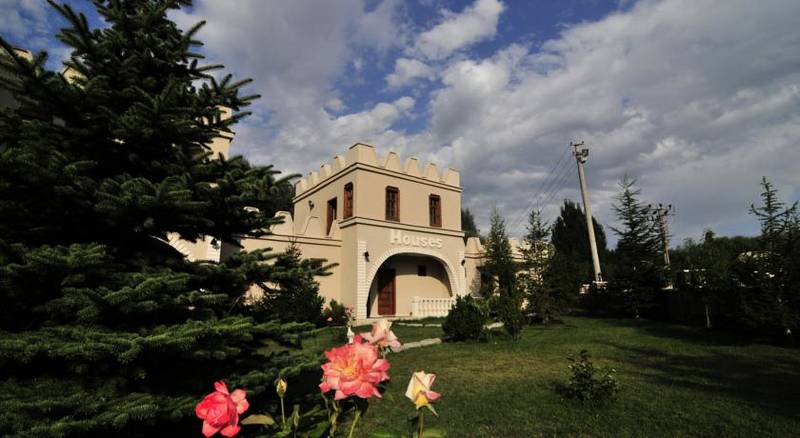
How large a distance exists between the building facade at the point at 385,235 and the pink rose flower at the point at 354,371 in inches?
535

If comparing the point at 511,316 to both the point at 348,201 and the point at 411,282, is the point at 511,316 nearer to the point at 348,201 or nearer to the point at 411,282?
the point at 411,282

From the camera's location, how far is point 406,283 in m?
18.9

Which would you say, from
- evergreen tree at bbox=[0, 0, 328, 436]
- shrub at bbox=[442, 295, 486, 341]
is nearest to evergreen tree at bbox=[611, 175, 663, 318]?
shrub at bbox=[442, 295, 486, 341]

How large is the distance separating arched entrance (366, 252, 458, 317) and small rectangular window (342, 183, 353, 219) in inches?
105

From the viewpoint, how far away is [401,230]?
58.2ft

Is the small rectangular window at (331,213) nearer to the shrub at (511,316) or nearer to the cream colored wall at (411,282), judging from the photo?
the cream colored wall at (411,282)

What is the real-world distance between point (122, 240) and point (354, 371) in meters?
3.50

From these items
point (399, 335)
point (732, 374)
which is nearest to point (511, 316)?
point (399, 335)

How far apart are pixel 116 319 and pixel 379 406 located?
130 inches

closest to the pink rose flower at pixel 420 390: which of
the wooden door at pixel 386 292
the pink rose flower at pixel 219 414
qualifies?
the pink rose flower at pixel 219 414

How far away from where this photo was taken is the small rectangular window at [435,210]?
19.8 meters

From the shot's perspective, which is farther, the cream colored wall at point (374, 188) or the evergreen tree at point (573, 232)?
the evergreen tree at point (573, 232)

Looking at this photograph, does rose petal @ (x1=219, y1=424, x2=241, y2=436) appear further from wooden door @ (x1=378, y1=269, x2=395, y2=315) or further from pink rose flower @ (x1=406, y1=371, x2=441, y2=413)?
wooden door @ (x1=378, y1=269, x2=395, y2=315)

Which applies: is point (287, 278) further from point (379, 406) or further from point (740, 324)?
point (740, 324)
